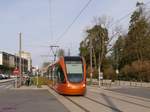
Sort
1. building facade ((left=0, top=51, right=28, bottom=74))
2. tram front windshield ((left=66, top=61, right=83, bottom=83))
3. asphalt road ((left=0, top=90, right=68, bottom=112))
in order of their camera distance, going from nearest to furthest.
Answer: asphalt road ((left=0, top=90, right=68, bottom=112))
tram front windshield ((left=66, top=61, right=83, bottom=83))
building facade ((left=0, top=51, right=28, bottom=74))

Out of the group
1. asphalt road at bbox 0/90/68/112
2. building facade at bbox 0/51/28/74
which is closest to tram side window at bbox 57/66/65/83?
asphalt road at bbox 0/90/68/112

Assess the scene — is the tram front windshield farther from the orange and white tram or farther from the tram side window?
the tram side window

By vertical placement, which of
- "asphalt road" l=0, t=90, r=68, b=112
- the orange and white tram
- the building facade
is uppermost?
the building facade

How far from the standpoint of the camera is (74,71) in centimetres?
3488

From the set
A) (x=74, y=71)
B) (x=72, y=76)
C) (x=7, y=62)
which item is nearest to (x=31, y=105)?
(x=72, y=76)

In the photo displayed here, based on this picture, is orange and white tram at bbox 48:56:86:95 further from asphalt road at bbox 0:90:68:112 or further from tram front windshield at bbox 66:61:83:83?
asphalt road at bbox 0:90:68:112

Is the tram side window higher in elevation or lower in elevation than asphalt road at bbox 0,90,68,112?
higher

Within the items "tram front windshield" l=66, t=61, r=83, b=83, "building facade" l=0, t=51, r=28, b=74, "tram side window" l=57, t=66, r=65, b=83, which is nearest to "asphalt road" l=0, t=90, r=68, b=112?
"tram front windshield" l=66, t=61, r=83, b=83

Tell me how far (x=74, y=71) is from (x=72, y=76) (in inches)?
22.8

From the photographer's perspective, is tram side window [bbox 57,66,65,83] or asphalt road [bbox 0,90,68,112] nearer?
asphalt road [bbox 0,90,68,112]

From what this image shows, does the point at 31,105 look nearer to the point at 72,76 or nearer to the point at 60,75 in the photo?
the point at 72,76

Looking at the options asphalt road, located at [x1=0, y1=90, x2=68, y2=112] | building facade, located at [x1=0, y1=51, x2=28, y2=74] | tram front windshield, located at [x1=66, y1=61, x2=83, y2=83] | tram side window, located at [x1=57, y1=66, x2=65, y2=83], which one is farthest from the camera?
building facade, located at [x1=0, y1=51, x2=28, y2=74]

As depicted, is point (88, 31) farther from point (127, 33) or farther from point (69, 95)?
point (69, 95)

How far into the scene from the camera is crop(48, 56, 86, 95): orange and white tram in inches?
1340
